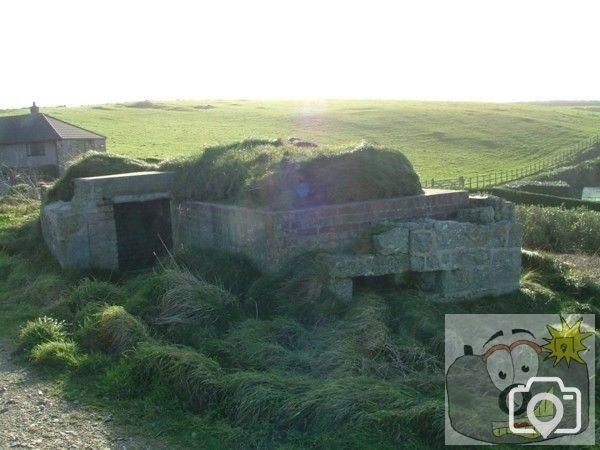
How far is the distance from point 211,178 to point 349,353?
5.43 meters

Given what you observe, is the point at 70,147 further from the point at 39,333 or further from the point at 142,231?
the point at 39,333

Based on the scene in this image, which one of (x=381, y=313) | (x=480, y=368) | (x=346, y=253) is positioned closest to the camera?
(x=480, y=368)

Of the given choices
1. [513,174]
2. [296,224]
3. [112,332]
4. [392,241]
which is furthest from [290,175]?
[513,174]

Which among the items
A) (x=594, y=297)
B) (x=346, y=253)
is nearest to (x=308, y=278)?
(x=346, y=253)

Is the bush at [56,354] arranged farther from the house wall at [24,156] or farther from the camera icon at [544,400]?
the house wall at [24,156]

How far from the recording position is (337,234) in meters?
9.95

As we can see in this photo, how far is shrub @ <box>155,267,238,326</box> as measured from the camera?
854 cm

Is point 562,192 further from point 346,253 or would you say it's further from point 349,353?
point 349,353

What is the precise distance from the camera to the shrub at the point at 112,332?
26.1 ft

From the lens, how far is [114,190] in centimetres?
1239

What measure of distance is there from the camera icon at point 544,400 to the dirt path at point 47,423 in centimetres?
352

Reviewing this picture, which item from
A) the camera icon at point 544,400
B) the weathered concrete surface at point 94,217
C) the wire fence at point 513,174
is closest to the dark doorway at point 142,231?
the weathered concrete surface at point 94,217

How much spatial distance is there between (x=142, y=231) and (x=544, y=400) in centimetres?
879

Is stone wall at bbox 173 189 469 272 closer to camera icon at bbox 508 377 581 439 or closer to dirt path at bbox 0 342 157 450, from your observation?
dirt path at bbox 0 342 157 450
